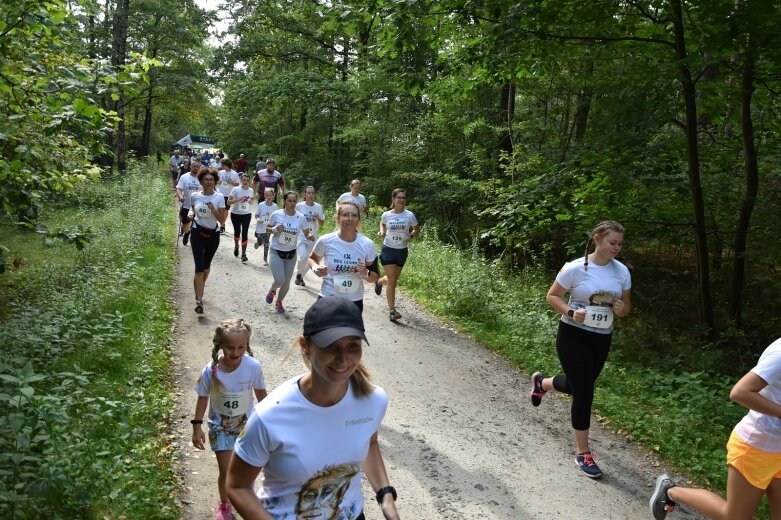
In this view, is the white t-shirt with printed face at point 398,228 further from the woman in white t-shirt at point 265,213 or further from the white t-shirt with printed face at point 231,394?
the white t-shirt with printed face at point 231,394

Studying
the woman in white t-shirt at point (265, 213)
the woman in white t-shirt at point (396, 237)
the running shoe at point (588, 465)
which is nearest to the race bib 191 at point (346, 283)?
the running shoe at point (588, 465)

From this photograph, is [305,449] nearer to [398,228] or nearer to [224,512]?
[224,512]

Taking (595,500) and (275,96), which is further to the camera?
(275,96)

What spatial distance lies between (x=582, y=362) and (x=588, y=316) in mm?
417

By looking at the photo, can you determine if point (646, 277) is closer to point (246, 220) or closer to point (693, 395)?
point (693, 395)

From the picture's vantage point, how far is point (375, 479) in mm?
2531

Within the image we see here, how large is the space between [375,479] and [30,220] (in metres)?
4.80

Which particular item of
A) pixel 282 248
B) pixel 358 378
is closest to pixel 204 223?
pixel 282 248

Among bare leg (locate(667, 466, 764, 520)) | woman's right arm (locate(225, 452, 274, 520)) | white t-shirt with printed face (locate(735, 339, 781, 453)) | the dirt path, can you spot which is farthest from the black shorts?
woman's right arm (locate(225, 452, 274, 520))

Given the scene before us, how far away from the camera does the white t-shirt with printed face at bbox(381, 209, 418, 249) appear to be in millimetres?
9281

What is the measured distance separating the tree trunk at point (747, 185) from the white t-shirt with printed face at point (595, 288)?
13.3ft

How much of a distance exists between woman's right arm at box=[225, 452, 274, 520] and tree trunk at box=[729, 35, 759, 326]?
25.1 ft

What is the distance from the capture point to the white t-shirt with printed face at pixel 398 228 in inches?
365

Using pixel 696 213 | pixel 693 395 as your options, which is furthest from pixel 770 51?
pixel 693 395
